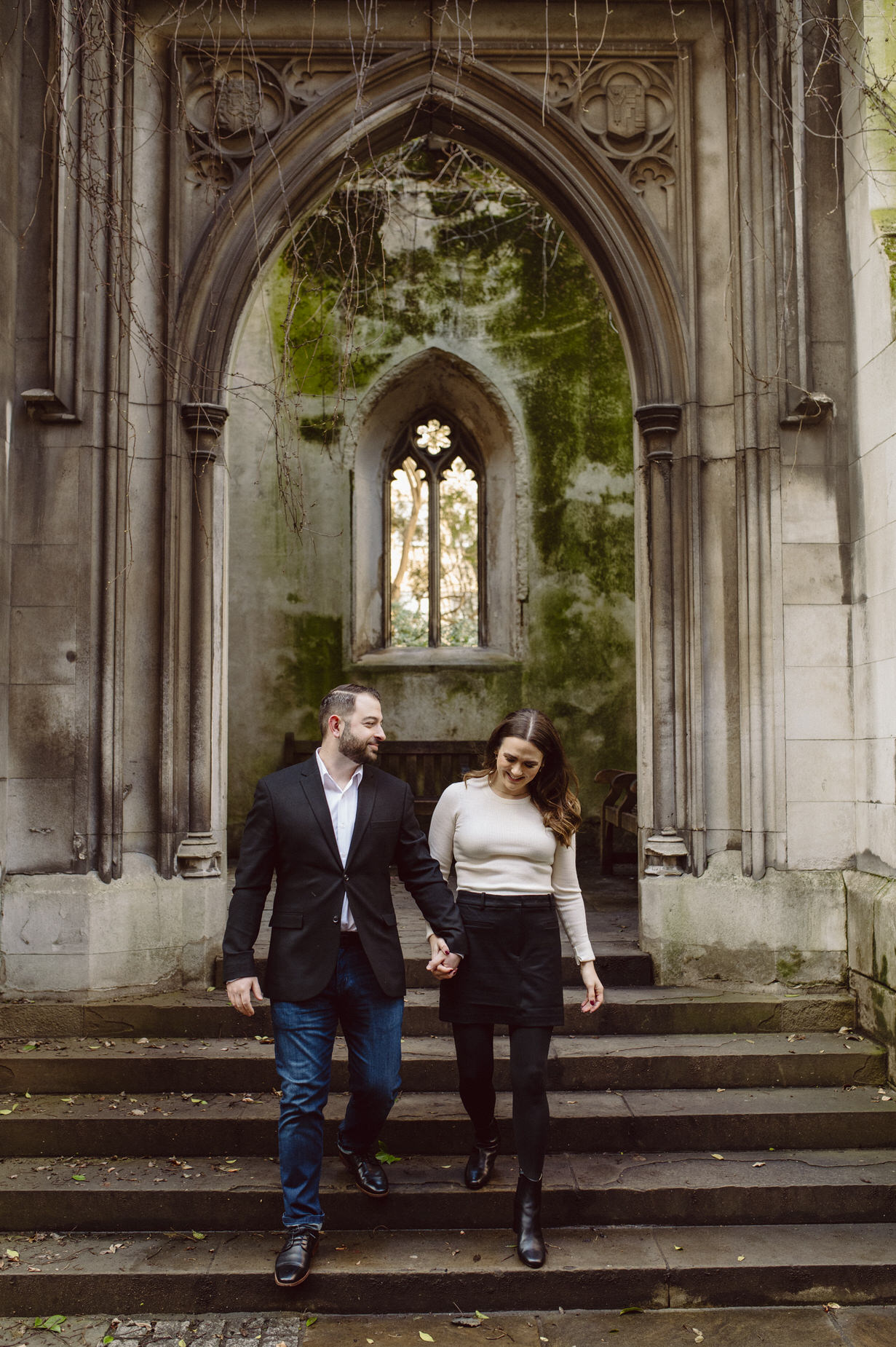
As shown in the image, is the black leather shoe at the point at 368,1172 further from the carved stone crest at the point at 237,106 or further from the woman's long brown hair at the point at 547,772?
the carved stone crest at the point at 237,106

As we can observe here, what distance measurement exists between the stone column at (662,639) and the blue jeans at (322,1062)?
6.93ft

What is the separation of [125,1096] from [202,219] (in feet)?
13.8

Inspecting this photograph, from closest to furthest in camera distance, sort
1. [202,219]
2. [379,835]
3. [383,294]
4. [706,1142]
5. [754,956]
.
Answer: [379,835] → [706,1142] → [754,956] → [202,219] → [383,294]

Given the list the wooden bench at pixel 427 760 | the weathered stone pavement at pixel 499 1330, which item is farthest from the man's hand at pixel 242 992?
the wooden bench at pixel 427 760

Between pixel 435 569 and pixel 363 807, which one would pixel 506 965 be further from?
pixel 435 569

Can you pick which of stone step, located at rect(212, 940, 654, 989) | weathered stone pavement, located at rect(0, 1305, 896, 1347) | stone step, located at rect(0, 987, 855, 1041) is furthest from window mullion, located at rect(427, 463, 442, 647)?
weathered stone pavement, located at rect(0, 1305, 896, 1347)

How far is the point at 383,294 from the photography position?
33.1 ft

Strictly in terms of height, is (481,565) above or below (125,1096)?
above

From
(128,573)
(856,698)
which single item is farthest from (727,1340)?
(128,573)

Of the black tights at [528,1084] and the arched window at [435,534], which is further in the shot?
the arched window at [435,534]

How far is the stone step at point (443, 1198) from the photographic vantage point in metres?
3.78

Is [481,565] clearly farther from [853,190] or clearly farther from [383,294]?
[853,190]

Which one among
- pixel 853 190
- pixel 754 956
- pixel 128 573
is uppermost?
pixel 853 190

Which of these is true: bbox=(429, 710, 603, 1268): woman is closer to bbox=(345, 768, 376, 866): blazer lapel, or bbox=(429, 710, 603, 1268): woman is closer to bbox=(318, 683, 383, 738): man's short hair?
bbox=(345, 768, 376, 866): blazer lapel
